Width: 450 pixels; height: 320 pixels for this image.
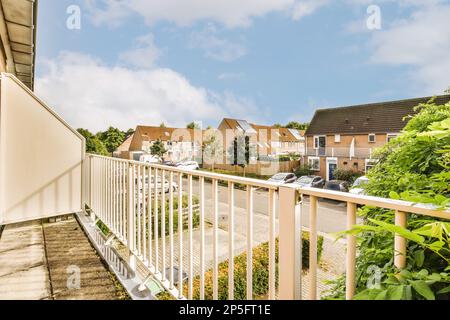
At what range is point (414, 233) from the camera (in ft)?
1.85

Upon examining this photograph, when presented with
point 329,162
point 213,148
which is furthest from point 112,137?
point 329,162

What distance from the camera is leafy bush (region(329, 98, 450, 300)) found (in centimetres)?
56

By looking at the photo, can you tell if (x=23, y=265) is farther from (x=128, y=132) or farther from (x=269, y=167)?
(x=128, y=132)

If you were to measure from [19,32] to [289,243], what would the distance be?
3638 mm

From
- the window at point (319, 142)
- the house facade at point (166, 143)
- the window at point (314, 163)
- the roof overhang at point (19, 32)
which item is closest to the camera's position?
the roof overhang at point (19, 32)

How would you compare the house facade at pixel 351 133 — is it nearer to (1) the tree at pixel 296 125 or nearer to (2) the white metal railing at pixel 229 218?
(2) the white metal railing at pixel 229 218

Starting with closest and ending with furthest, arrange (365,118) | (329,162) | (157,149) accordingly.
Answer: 1. (365,118)
2. (329,162)
3. (157,149)

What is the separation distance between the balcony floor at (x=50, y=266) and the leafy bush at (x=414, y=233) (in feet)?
4.67

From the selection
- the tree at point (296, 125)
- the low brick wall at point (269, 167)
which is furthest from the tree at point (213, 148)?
the tree at point (296, 125)

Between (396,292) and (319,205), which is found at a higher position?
(319,205)

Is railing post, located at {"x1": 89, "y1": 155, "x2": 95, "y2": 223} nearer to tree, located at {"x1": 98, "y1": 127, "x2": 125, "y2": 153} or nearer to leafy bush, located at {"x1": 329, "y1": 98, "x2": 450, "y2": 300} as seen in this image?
leafy bush, located at {"x1": 329, "y1": 98, "x2": 450, "y2": 300}

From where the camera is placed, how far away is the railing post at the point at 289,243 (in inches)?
32.1

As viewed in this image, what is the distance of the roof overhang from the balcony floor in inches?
80.9

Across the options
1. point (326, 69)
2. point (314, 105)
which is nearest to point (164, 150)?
point (314, 105)
